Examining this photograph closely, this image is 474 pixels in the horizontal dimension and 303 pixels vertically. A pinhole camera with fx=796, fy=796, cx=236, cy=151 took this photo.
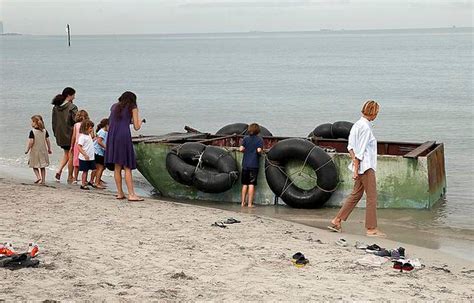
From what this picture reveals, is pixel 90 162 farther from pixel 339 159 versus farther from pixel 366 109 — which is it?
pixel 366 109

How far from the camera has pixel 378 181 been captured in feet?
39.4

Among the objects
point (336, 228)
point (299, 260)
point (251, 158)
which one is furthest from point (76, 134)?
point (299, 260)

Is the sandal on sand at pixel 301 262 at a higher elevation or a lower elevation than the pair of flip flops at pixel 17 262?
lower

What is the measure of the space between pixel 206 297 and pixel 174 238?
2251 millimetres

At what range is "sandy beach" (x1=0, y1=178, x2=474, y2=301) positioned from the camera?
22.6 feet

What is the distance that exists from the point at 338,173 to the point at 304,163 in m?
0.55

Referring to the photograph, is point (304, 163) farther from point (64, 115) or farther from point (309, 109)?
point (309, 109)

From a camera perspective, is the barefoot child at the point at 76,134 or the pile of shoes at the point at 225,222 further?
the barefoot child at the point at 76,134

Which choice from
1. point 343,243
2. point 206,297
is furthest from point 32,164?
point 206,297

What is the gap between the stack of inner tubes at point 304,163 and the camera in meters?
12.0

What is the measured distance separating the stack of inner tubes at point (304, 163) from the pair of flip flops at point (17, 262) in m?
5.50

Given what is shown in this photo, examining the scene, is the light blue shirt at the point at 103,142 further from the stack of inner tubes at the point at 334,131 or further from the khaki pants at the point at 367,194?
Result: the khaki pants at the point at 367,194

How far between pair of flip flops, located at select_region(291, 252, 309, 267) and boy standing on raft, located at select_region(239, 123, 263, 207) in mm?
4368

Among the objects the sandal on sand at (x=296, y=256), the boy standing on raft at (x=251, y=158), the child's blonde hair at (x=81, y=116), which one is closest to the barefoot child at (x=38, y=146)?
the child's blonde hair at (x=81, y=116)
